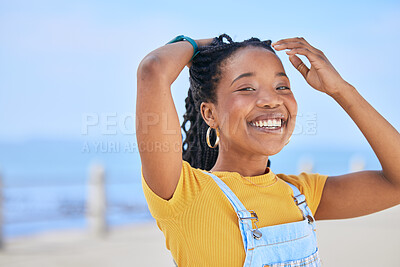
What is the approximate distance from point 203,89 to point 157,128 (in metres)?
0.56

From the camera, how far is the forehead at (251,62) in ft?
5.93

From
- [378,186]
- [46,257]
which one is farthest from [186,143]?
[46,257]

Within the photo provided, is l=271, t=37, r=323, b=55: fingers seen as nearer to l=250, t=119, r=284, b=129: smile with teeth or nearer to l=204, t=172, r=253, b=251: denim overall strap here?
l=250, t=119, r=284, b=129: smile with teeth

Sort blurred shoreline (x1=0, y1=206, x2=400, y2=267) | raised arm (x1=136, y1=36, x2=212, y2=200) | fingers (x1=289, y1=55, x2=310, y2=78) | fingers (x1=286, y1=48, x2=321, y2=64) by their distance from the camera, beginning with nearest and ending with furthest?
raised arm (x1=136, y1=36, x2=212, y2=200) → fingers (x1=286, y1=48, x2=321, y2=64) → fingers (x1=289, y1=55, x2=310, y2=78) → blurred shoreline (x1=0, y1=206, x2=400, y2=267)

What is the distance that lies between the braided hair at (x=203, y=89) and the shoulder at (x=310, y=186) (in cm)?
41

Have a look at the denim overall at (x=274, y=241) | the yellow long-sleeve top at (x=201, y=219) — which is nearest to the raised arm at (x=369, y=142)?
the denim overall at (x=274, y=241)

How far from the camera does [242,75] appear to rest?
1800mm

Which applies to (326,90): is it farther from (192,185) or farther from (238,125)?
(192,185)

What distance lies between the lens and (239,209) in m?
1.61

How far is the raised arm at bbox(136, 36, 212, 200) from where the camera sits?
58.5 inches

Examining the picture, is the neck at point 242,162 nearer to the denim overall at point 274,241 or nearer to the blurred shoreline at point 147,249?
the denim overall at point 274,241

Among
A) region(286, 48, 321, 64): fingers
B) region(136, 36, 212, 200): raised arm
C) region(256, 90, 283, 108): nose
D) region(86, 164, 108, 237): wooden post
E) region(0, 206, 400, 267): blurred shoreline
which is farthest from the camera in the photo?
region(86, 164, 108, 237): wooden post

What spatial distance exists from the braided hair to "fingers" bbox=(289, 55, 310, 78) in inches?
5.5

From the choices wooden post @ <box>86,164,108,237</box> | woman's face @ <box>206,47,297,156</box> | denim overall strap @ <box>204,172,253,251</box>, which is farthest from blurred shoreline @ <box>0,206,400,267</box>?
denim overall strap @ <box>204,172,253,251</box>
